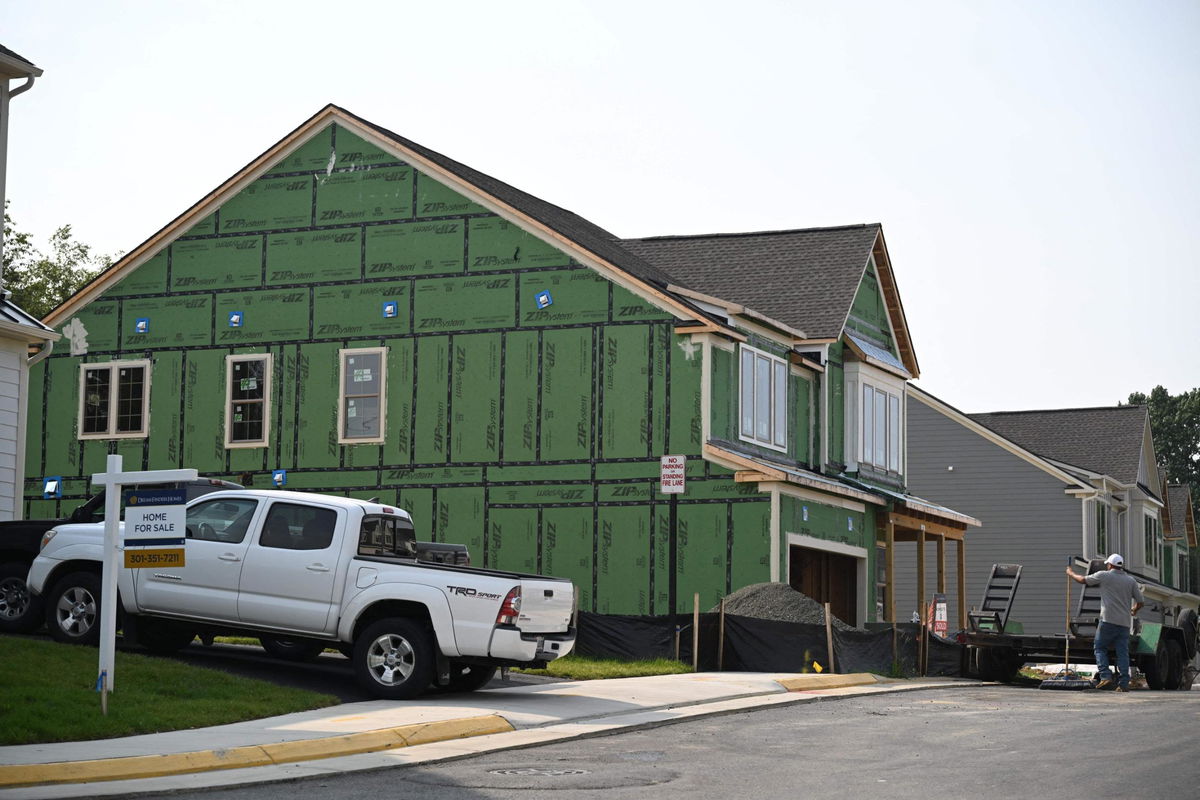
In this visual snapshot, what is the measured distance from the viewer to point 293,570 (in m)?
17.5

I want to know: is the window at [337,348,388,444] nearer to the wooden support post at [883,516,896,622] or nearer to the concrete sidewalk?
the wooden support post at [883,516,896,622]

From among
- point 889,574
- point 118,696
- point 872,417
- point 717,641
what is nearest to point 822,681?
point 717,641

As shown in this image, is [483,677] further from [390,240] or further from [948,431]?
[948,431]

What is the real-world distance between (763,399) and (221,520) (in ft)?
52.2

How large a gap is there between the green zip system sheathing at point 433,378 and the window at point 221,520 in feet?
42.3

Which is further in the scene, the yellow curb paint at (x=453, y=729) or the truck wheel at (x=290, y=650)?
the truck wheel at (x=290, y=650)

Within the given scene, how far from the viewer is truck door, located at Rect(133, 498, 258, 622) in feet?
58.2

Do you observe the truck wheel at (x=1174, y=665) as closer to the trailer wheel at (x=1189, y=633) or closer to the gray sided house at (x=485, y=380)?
the trailer wheel at (x=1189, y=633)

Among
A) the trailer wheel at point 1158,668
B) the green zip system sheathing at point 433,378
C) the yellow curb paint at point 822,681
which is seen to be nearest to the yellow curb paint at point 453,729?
the yellow curb paint at point 822,681

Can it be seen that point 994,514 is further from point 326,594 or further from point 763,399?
point 326,594

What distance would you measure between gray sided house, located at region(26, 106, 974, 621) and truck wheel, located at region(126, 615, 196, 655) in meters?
10.9

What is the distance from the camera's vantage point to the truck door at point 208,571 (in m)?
17.8

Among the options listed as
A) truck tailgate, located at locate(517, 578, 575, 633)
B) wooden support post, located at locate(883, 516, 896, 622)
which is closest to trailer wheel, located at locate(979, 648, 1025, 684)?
wooden support post, located at locate(883, 516, 896, 622)

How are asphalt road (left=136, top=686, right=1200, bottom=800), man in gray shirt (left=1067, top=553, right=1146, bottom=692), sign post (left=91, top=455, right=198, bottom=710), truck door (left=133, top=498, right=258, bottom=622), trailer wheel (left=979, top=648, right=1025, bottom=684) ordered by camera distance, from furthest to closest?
1. trailer wheel (left=979, top=648, right=1025, bottom=684)
2. man in gray shirt (left=1067, top=553, right=1146, bottom=692)
3. truck door (left=133, top=498, right=258, bottom=622)
4. sign post (left=91, top=455, right=198, bottom=710)
5. asphalt road (left=136, top=686, right=1200, bottom=800)
